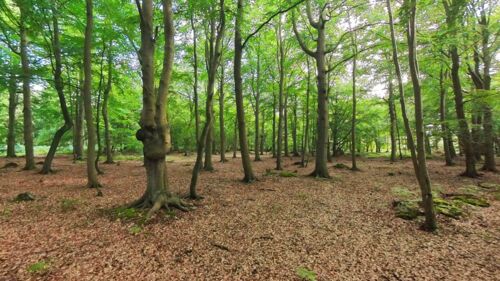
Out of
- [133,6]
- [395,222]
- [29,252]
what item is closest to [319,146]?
[395,222]

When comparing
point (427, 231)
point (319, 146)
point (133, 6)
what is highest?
point (133, 6)

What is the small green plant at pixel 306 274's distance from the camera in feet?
10.4

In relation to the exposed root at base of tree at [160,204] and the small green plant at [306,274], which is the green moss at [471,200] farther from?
the exposed root at base of tree at [160,204]

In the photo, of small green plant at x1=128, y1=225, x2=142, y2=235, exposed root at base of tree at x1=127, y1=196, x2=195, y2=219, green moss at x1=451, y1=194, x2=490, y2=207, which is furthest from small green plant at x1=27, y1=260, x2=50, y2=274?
green moss at x1=451, y1=194, x2=490, y2=207

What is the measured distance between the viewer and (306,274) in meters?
3.26

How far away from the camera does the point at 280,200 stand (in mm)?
7074

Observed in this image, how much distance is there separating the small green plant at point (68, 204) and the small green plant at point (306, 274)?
5.75 m

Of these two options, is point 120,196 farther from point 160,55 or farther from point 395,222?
point 160,55

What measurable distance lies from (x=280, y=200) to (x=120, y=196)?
4.91 metres

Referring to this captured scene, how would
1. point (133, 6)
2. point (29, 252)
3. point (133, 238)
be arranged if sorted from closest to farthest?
point (29, 252) → point (133, 238) → point (133, 6)

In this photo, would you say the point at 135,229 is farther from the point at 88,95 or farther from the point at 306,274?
the point at 88,95

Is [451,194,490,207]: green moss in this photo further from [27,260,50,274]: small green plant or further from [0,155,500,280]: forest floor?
[27,260,50,274]: small green plant

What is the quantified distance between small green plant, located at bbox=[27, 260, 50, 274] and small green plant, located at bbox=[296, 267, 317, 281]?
3.54 m

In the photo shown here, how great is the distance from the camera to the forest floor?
330 centimetres
